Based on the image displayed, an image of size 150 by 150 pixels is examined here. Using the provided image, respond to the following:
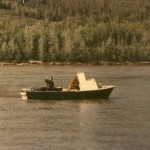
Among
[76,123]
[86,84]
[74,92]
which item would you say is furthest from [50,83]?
[76,123]

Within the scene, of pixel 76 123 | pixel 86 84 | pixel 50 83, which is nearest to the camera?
pixel 76 123

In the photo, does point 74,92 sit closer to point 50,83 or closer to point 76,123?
point 50,83

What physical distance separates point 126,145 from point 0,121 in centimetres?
1464

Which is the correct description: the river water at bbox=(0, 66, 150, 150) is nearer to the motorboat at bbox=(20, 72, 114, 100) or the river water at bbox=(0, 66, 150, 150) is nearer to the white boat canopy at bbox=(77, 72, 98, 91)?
the motorboat at bbox=(20, 72, 114, 100)

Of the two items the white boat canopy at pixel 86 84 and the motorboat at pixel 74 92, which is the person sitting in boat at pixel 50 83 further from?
the white boat canopy at pixel 86 84

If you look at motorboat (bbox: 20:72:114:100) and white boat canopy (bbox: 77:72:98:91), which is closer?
motorboat (bbox: 20:72:114:100)

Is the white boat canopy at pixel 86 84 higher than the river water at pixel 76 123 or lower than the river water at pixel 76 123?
higher

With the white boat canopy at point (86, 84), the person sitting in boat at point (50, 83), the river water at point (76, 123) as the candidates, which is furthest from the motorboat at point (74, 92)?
the river water at point (76, 123)

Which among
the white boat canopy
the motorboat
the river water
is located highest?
the white boat canopy

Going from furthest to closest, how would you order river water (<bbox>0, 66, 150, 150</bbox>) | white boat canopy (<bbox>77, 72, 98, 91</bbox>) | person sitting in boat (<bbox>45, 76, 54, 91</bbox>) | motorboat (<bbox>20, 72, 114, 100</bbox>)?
white boat canopy (<bbox>77, 72, 98, 91</bbox>), motorboat (<bbox>20, 72, 114, 100</bbox>), person sitting in boat (<bbox>45, 76, 54, 91</bbox>), river water (<bbox>0, 66, 150, 150</bbox>)

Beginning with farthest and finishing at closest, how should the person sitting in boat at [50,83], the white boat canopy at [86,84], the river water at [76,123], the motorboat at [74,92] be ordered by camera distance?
the white boat canopy at [86,84], the motorboat at [74,92], the person sitting in boat at [50,83], the river water at [76,123]

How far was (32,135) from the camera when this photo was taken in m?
48.8

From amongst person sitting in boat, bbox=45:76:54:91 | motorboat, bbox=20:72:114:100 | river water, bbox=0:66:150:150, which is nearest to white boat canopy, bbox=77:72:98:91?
motorboat, bbox=20:72:114:100

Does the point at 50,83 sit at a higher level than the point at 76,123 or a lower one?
higher
